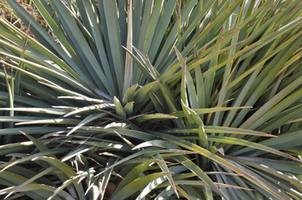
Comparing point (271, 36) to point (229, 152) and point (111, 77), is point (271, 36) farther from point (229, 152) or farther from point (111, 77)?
point (111, 77)

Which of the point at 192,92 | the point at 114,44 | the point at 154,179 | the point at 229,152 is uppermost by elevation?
the point at 114,44

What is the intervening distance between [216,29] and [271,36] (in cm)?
22

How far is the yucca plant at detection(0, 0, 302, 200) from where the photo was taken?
66 centimetres

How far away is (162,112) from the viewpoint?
0.85 meters

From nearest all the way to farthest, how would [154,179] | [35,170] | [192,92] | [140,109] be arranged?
[154,179], [192,92], [35,170], [140,109]

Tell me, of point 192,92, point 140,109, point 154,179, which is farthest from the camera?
point 140,109

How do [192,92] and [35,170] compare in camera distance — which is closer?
[192,92]

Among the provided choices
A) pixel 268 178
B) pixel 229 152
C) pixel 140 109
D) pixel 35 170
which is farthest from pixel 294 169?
pixel 35 170

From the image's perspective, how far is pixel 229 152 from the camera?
2.71 feet

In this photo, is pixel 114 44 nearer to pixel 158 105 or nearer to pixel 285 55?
pixel 158 105

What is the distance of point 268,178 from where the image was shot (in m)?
0.72

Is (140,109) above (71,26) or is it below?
below

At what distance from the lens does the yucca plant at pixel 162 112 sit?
0.66 meters

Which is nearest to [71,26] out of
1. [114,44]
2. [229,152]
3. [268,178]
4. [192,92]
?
[114,44]
